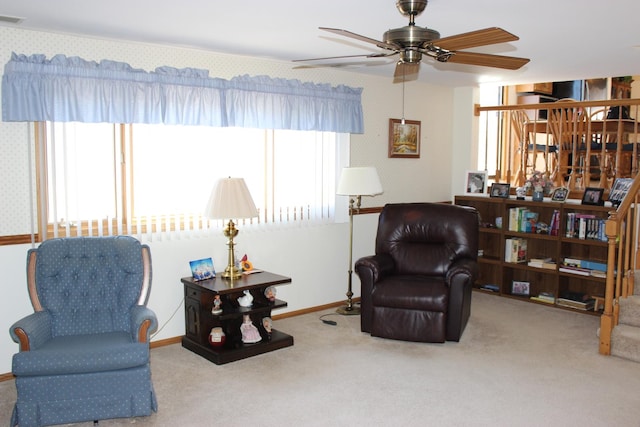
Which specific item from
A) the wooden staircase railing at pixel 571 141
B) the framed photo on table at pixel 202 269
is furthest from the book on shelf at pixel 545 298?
the framed photo on table at pixel 202 269

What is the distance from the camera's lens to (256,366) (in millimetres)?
3963

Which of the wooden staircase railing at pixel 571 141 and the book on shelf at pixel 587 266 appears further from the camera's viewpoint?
the wooden staircase railing at pixel 571 141

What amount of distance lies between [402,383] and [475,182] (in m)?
3.16

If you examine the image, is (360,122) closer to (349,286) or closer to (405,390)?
(349,286)

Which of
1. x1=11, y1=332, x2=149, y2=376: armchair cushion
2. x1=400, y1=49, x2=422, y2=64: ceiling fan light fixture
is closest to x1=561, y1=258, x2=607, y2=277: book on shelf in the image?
x1=400, y1=49, x2=422, y2=64: ceiling fan light fixture

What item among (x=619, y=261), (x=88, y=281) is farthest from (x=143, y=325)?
(x=619, y=261)

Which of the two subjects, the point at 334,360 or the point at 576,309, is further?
the point at 576,309

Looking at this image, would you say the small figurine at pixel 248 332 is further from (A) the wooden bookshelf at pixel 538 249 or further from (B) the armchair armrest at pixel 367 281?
(A) the wooden bookshelf at pixel 538 249

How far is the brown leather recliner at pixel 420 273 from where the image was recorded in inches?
173

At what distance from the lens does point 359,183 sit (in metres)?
4.95

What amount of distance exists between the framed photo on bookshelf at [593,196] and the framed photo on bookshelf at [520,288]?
3.28ft

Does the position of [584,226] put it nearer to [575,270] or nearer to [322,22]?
[575,270]

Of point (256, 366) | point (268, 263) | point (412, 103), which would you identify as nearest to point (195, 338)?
point (256, 366)

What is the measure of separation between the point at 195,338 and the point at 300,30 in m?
2.25
